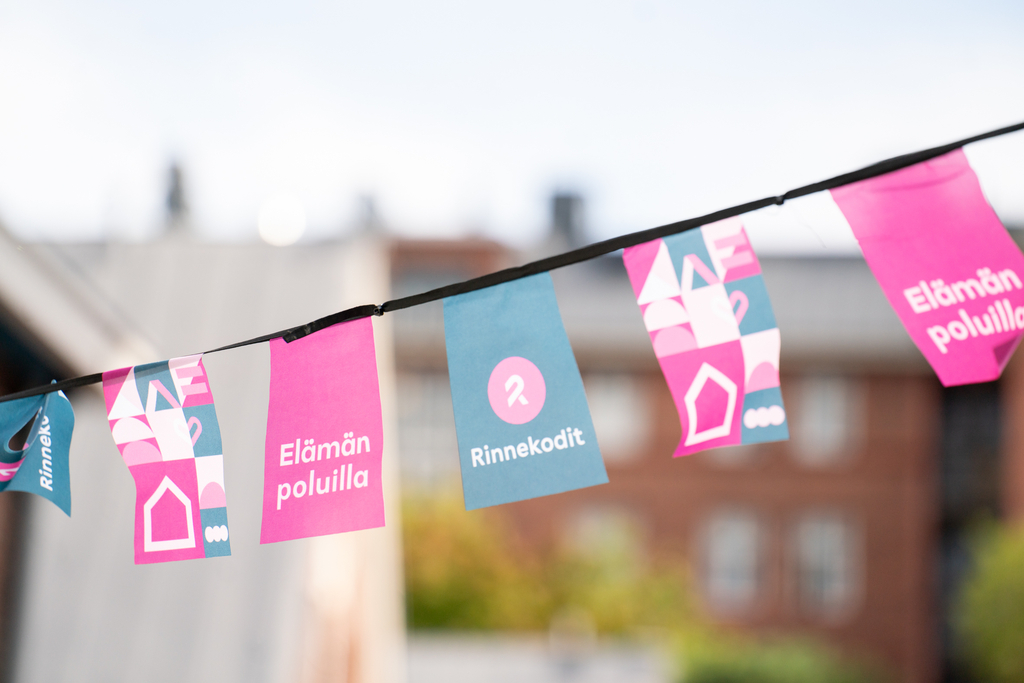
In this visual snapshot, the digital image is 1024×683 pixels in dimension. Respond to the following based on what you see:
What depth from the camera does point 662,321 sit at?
2678mm

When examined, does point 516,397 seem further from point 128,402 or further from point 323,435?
point 128,402

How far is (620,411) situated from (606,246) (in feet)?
65.9

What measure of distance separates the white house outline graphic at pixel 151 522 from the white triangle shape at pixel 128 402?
0.22 m

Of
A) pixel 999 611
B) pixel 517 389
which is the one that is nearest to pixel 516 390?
pixel 517 389

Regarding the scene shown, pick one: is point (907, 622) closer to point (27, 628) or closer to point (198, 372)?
point (27, 628)

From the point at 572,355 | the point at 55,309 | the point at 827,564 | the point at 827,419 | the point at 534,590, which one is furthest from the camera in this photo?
the point at 827,419

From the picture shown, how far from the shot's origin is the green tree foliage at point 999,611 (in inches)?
654

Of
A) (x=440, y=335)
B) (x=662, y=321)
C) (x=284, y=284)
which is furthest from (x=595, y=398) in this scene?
(x=662, y=321)

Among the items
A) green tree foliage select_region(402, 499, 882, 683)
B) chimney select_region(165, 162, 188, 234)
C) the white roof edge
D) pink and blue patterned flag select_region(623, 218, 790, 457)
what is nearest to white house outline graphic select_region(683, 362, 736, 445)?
pink and blue patterned flag select_region(623, 218, 790, 457)

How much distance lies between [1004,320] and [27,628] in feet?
16.3

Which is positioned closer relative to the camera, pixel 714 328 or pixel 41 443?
pixel 714 328

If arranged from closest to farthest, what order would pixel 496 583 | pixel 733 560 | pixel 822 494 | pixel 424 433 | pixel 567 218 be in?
pixel 496 583, pixel 733 560, pixel 822 494, pixel 424 433, pixel 567 218

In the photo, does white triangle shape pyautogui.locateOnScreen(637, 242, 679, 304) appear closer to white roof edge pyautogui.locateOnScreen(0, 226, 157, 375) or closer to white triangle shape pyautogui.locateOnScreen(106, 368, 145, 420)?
white triangle shape pyautogui.locateOnScreen(106, 368, 145, 420)

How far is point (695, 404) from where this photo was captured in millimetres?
2623
